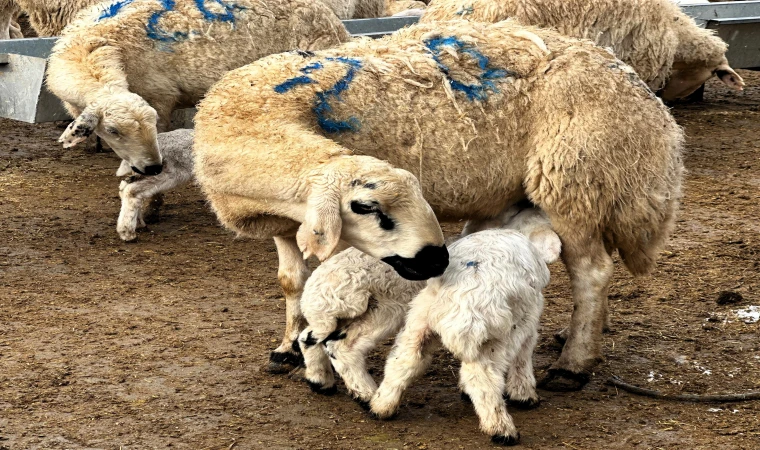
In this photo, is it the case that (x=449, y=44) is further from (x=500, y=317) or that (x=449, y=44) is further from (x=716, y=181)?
(x=716, y=181)

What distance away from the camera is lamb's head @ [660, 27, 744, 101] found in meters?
11.0

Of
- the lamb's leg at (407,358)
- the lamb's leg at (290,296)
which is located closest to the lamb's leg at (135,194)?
the lamb's leg at (290,296)

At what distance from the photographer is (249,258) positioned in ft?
27.5

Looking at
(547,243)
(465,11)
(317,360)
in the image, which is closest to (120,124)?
(465,11)

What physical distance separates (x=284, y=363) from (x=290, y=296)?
0.36m

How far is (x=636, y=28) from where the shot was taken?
32.1ft

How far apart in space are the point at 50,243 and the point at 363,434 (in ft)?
14.2

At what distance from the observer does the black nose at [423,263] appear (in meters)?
4.79

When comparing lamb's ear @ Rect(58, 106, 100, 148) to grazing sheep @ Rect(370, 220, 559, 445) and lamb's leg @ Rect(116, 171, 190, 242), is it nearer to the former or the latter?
lamb's leg @ Rect(116, 171, 190, 242)

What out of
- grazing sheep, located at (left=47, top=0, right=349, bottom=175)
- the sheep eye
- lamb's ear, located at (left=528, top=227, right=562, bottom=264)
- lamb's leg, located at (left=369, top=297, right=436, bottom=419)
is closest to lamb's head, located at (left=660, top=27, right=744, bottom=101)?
grazing sheep, located at (left=47, top=0, right=349, bottom=175)

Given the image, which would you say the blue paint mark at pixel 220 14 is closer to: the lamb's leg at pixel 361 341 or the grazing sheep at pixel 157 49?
the grazing sheep at pixel 157 49

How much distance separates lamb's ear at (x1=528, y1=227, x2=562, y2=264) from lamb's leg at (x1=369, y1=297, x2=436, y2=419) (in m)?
0.80

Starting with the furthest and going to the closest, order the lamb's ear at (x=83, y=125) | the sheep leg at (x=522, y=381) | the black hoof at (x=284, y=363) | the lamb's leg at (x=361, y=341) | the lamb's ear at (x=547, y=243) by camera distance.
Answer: the lamb's ear at (x=83, y=125) → the black hoof at (x=284, y=363) → the lamb's ear at (x=547, y=243) → the sheep leg at (x=522, y=381) → the lamb's leg at (x=361, y=341)

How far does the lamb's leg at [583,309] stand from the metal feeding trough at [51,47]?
4814 mm
